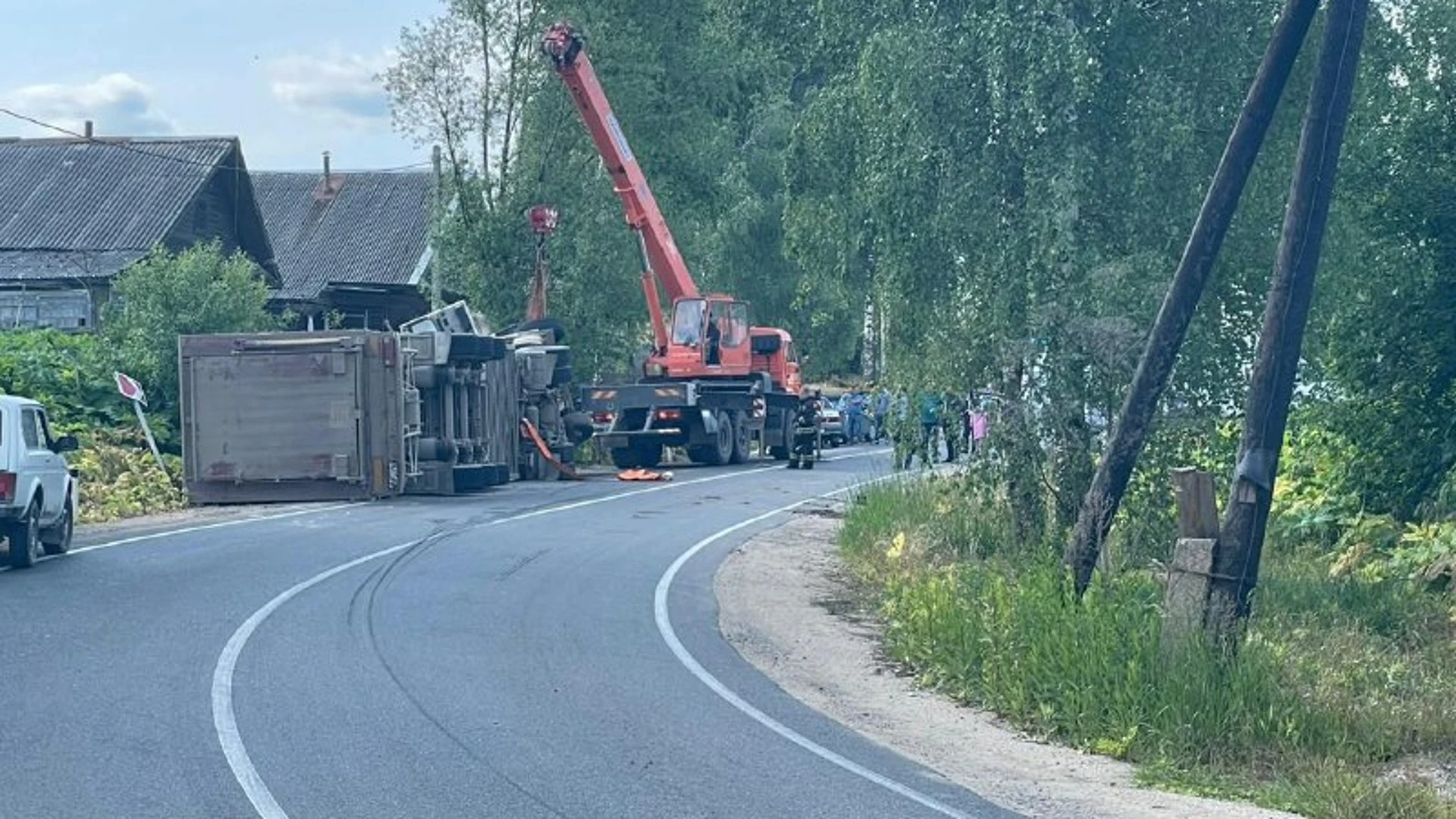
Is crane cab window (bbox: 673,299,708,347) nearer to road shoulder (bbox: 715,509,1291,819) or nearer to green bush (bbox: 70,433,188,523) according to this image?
green bush (bbox: 70,433,188,523)

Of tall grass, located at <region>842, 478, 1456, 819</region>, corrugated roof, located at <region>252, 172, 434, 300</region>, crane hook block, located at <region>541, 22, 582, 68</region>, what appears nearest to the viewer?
tall grass, located at <region>842, 478, 1456, 819</region>

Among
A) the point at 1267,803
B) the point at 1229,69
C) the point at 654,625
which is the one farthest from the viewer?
the point at 1229,69

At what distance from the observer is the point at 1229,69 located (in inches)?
736

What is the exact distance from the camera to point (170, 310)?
35594 millimetres

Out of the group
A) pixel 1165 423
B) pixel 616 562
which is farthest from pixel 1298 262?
pixel 616 562

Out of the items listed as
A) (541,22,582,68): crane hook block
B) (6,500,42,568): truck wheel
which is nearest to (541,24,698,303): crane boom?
(541,22,582,68): crane hook block

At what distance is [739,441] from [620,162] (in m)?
6.97

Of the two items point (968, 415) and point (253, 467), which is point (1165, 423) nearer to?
point (968, 415)

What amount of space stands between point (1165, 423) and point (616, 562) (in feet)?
21.2

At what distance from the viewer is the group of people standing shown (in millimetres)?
18016

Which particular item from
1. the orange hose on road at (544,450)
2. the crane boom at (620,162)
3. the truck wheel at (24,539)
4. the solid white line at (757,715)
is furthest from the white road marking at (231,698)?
the crane boom at (620,162)

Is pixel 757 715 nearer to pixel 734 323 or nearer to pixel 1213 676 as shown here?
pixel 1213 676

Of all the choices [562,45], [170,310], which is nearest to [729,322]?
[562,45]

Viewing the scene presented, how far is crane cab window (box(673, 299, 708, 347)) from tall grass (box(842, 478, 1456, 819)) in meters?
21.8
